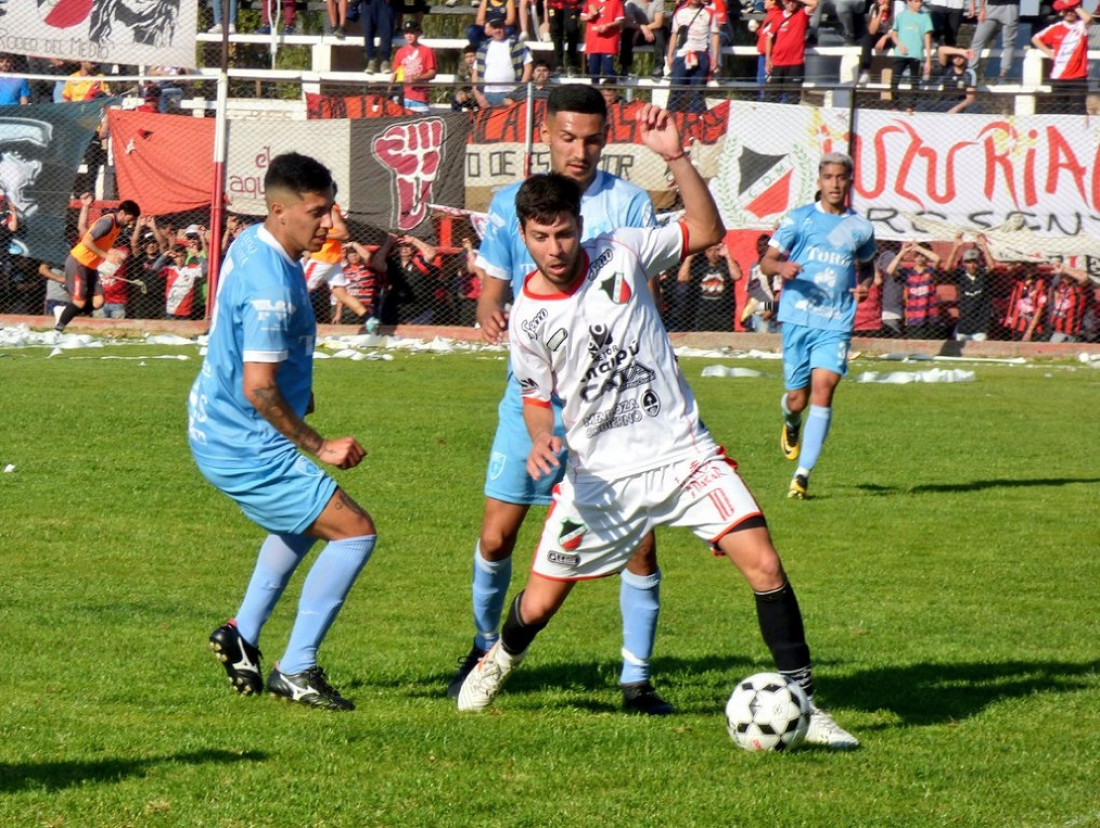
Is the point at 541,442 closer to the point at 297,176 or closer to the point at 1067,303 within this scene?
the point at 297,176

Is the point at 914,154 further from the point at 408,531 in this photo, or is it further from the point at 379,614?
the point at 379,614

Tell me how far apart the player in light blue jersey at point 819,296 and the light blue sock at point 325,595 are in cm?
627

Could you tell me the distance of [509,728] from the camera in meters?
5.73

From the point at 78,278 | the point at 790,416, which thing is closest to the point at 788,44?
the point at 78,278

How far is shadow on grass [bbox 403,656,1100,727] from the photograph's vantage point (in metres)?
Result: 6.21

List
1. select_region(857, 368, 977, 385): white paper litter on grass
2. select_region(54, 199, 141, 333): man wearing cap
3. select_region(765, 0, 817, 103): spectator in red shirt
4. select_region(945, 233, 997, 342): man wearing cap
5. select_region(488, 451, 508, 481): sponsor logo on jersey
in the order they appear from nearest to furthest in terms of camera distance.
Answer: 1. select_region(488, 451, 508, 481): sponsor logo on jersey
2. select_region(857, 368, 977, 385): white paper litter on grass
3. select_region(945, 233, 997, 342): man wearing cap
4. select_region(54, 199, 141, 333): man wearing cap
5. select_region(765, 0, 817, 103): spectator in red shirt

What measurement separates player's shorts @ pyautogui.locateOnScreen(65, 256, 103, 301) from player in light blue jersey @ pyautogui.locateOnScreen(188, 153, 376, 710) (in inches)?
631

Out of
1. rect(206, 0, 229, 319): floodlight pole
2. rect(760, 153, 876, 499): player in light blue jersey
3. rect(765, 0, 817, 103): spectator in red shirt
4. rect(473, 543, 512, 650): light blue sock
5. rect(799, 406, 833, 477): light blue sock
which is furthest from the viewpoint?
rect(765, 0, 817, 103): spectator in red shirt

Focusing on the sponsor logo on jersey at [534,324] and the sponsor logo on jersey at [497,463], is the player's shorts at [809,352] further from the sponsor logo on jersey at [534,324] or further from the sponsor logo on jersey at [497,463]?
the sponsor logo on jersey at [534,324]

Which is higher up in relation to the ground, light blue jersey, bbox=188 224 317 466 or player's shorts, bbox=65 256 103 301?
light blue jersey, bbox=188 224 317 466

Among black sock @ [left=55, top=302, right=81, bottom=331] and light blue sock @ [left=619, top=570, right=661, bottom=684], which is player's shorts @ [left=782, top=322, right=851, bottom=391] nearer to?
light blue sock @ [left=619, top=570, right=661, bottom=684]

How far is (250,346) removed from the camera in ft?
18.5

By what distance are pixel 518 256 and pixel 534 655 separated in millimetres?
1801

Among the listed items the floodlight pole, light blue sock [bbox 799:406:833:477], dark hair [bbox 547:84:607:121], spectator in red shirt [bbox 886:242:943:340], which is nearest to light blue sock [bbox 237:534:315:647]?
dark hair [bbox 547:84:607:121]
